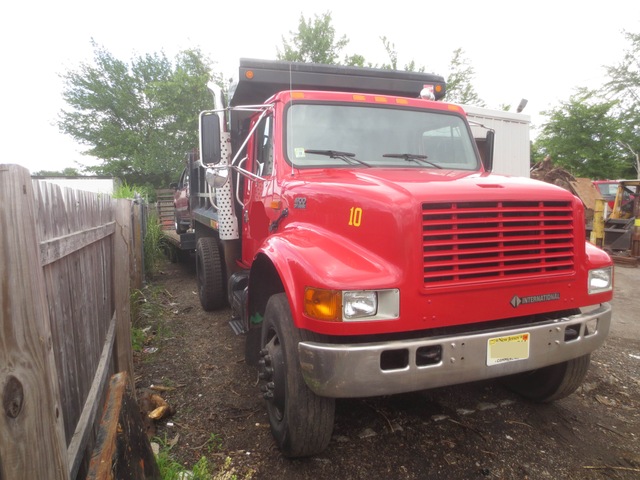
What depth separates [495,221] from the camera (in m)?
2.32

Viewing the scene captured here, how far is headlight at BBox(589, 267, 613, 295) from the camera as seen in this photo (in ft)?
8.63

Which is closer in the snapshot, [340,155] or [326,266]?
[326,266]

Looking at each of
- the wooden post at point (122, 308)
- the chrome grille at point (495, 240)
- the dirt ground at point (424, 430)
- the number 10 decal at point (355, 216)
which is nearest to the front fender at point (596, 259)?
the chrome grille at point (495, 240)

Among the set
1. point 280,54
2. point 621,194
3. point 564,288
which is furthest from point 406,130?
point 280,54

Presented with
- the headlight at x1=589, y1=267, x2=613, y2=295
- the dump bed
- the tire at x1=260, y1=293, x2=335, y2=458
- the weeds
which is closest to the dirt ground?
the weeds

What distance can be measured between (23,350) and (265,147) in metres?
2.83

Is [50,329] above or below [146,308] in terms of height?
above

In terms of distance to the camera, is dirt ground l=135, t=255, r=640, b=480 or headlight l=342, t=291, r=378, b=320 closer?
headlight l=342, t=291, r=378, b=320

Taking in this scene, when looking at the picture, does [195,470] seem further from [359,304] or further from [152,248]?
[152,248]

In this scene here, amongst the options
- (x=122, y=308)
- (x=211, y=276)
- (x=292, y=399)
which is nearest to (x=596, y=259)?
(x=292, y=399)

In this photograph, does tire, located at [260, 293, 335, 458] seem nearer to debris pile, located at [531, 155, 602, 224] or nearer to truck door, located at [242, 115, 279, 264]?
truck door, located at [242, 115, 279, 264]

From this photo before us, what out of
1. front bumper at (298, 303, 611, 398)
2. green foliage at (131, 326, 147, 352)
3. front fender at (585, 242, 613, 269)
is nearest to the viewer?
front bumper at (298, 303, 611, 398)

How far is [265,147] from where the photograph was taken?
377 centimetres

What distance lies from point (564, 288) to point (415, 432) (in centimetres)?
135
